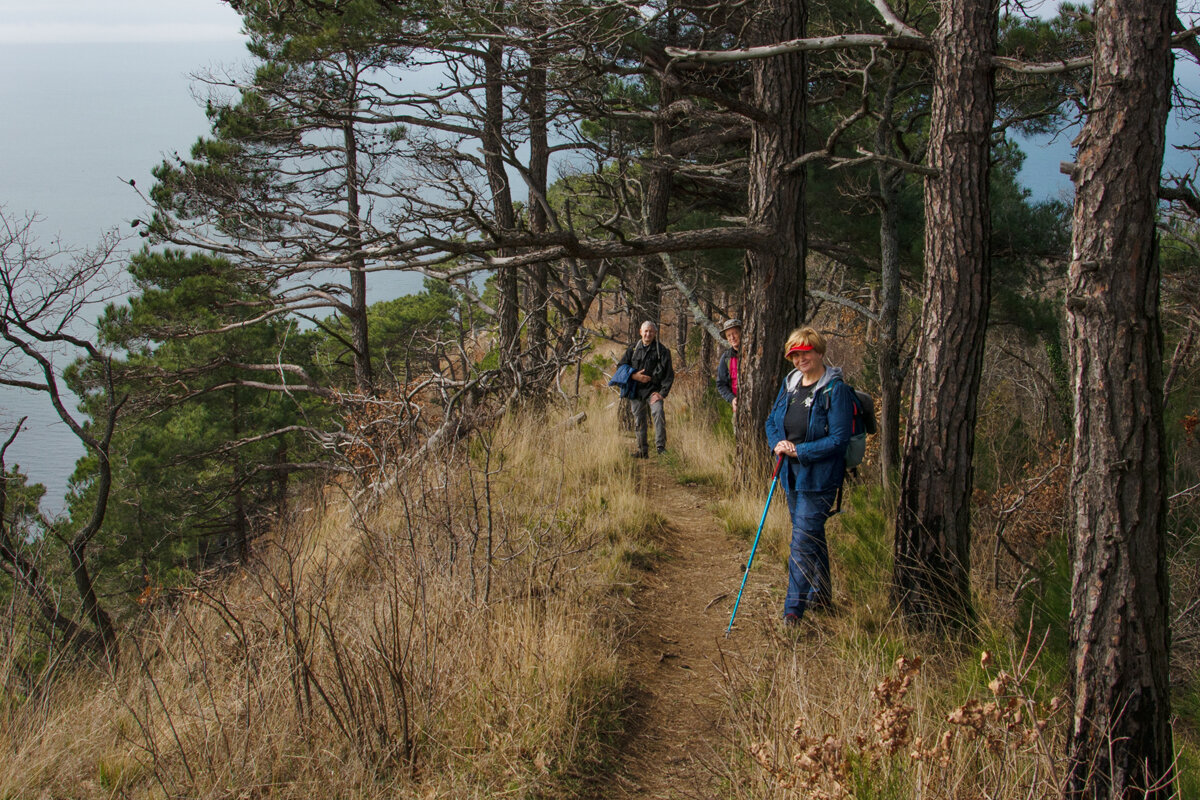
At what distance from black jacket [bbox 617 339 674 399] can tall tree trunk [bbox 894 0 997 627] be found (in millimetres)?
5102

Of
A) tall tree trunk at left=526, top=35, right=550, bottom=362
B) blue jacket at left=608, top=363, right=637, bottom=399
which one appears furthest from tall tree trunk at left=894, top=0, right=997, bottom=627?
tall tree trunk at left=526, top=35, right=550, bottom=362

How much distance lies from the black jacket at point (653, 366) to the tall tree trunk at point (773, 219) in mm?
1875

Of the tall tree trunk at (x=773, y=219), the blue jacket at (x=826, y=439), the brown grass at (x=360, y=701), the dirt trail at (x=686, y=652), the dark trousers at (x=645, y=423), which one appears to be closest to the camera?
the brown grass at (x=360, y=701)

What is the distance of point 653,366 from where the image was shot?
31.6 feet

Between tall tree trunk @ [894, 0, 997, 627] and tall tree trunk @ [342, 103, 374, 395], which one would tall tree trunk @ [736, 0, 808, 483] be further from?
tall tree trunk @ [342, 103, 374, 395]

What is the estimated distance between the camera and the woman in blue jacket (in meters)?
4.73

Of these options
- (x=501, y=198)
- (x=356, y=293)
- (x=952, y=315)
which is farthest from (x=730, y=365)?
(x=356, y=293)

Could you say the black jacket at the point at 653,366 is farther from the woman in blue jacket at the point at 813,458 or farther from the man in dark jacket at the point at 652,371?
the woman in blue jacket at the point at 813,458

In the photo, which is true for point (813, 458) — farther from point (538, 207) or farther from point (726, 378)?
point (538, 207)

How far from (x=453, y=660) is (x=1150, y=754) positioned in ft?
8.75

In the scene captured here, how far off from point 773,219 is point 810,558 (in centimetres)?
365

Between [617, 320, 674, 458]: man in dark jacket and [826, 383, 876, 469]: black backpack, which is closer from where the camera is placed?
[826, 383, 876, 469]: black backpack

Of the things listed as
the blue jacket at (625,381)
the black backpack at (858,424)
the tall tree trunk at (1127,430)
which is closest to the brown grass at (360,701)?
the black backpack at (858,424)

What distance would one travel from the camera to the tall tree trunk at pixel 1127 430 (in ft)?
8.79
